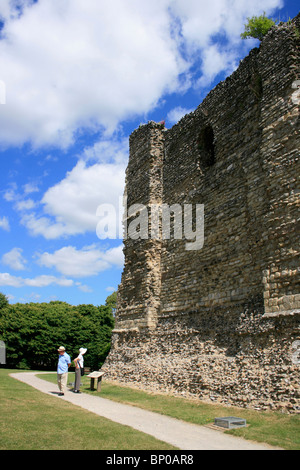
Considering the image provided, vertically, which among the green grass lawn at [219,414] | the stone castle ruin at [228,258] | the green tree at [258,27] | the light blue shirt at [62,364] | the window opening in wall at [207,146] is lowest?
the green grass lawn at [219,414]

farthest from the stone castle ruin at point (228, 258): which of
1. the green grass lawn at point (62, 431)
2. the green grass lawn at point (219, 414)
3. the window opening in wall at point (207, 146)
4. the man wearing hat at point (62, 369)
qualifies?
the green grass lawn at point (62, 431)

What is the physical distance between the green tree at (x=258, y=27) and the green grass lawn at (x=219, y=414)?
9.66 meters

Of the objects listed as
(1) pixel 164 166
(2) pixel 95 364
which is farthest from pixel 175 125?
(2) pixel 95 364

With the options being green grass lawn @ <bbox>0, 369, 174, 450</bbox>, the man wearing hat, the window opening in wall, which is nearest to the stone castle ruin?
the window opening in wall

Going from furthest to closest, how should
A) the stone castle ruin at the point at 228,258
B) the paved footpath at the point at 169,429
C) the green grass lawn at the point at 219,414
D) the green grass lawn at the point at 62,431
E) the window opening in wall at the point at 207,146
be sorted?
1. the window opening in wall at the point at 207,146
2. the stone castle ruin at the point at 228,258
3. the green grass lawn at the point at 219,414
4. the paved footpath at the point at 169,429
5. the green grass lawn at the point at 62,431

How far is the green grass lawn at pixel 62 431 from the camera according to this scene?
4.64 m

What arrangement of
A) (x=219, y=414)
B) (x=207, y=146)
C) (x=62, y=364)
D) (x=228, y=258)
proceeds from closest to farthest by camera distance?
(x=219, y=414) → (x=62, y=364) → (x=228, y=258) → (x=207, y=146)

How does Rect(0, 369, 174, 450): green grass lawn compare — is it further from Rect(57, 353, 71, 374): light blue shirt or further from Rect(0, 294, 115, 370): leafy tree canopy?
Rect(0, 294, 115, 370): leafy tree canopy

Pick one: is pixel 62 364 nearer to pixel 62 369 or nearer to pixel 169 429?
pixel 62 369

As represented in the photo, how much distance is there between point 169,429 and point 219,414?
5.47 feet

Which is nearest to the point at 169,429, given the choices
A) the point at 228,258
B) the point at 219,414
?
the point at 219,414

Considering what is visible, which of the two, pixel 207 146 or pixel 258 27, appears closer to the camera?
pixel 258 27

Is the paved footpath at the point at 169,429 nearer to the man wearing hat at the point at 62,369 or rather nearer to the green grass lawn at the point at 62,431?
the green grass lawn at the point at 62,431

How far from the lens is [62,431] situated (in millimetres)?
5410
